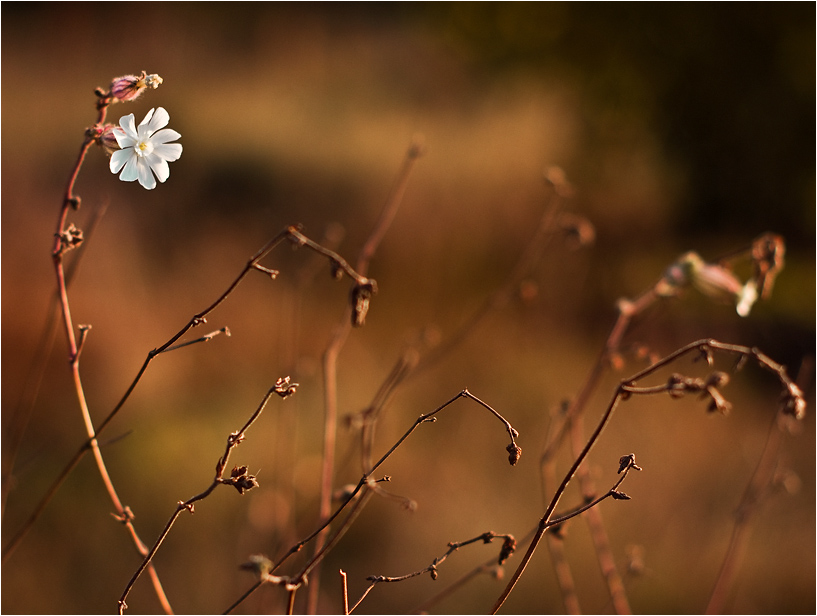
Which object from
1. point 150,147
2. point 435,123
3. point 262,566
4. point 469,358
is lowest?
point 469,358

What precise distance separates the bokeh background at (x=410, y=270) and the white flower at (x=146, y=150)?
101 mm

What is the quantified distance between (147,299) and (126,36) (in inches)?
115

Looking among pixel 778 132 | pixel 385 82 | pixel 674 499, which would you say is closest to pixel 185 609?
pixel 674 499

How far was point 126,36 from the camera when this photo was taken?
460cm

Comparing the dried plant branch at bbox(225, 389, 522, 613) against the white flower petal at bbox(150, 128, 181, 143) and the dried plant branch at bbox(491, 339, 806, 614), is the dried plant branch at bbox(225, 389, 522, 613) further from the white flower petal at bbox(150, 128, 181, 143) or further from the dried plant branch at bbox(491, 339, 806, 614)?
the white flower petal at bbox(150, 128, 181, 143)

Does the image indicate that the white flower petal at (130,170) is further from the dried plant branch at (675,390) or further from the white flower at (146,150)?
the dried plant branch at (675,390)

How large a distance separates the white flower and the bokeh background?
0.10 m

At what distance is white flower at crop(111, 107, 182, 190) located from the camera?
0.50m

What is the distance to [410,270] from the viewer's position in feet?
10.8

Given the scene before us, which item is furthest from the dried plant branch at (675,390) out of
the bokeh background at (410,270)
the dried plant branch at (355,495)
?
the bokeh background at (410,270)

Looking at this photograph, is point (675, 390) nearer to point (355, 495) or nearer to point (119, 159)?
point (355, 495)

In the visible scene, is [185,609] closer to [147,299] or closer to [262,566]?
[262,566]

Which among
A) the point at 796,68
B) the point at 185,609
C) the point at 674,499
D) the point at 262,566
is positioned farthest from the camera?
the point at 796,68

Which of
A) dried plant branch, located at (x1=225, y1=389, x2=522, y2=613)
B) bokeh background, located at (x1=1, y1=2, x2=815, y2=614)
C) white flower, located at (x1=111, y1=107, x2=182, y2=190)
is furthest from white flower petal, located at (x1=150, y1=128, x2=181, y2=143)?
dried plant branch, located at (x1=225, y1=389, x2=522, y2=613)
